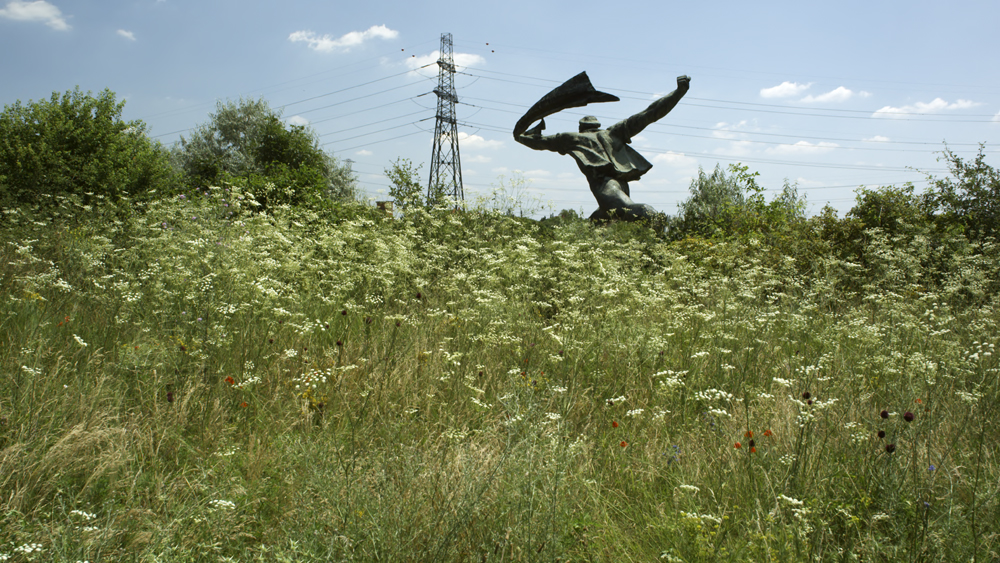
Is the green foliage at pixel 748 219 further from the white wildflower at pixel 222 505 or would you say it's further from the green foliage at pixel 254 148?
the green foliage at pixel 254 148

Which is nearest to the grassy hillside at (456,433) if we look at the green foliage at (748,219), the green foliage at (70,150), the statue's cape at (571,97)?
the green foliage at (748,219)

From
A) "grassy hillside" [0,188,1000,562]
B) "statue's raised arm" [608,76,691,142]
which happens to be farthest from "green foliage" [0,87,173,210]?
"statue's raised arm" [608,76,691,142]

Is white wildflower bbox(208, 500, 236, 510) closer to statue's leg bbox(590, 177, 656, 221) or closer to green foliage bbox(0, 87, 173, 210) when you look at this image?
green foliage bbox(0, 87, 173, 210)

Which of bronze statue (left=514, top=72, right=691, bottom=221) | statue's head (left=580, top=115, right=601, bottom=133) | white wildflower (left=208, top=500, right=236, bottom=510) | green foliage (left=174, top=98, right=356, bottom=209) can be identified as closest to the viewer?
white wildflower (left=208, top=500, right=236, bottom=510)

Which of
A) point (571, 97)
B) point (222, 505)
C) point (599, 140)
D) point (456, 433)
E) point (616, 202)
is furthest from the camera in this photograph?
point (599, 140)

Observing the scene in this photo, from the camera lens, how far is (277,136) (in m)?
26.0

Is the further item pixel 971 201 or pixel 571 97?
pixel 571 97

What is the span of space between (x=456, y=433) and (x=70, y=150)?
15742 mm

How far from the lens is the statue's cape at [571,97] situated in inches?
637

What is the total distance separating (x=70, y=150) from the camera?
527 inches

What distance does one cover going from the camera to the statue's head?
17.3 metres

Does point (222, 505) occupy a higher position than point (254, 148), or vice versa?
point (254, 148)

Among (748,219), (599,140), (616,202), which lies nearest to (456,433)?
(748,219)

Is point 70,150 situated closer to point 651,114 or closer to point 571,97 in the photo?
point 571,97
